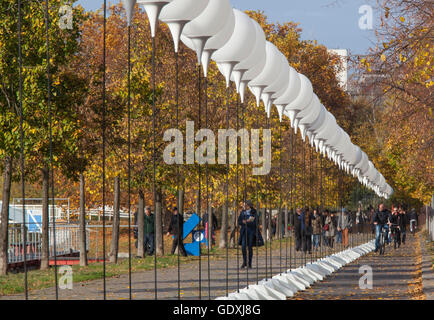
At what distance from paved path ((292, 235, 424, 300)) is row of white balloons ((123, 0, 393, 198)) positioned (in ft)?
11.0

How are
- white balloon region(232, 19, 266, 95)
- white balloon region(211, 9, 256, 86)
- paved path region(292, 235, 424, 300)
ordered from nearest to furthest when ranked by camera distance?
white balloon region(211, 9, 256, 86) → white balloon region(232, 19, 266, 95) → paved path region(292, 235, 424, 300)

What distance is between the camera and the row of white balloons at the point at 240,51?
9516 millimetres

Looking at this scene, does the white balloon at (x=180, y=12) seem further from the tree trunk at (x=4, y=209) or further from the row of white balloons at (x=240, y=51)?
the tree trunk at (x=4, y=209)

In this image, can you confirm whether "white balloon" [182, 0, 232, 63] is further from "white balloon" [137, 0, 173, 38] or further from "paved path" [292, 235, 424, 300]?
"paved path" [292, 235, 424, 300]

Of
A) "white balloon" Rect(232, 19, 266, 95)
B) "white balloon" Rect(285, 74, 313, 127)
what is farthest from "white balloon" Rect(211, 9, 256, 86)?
"white balloon" Rect(285, 74, 313, 127)

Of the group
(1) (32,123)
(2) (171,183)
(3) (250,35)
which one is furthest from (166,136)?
(3) (250,35)

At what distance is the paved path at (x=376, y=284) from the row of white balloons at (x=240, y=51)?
3.36 m

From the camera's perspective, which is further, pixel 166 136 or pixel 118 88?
pixel 166 136

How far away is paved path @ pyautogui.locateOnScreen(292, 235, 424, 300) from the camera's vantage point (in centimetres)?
1579

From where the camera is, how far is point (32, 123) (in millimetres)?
19875

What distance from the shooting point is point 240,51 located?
1188 centimetres

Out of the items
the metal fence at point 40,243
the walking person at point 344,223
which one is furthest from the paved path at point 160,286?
the walking person at point 344,223

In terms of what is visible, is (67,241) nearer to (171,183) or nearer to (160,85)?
(171,183)

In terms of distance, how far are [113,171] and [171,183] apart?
2.72 meters
